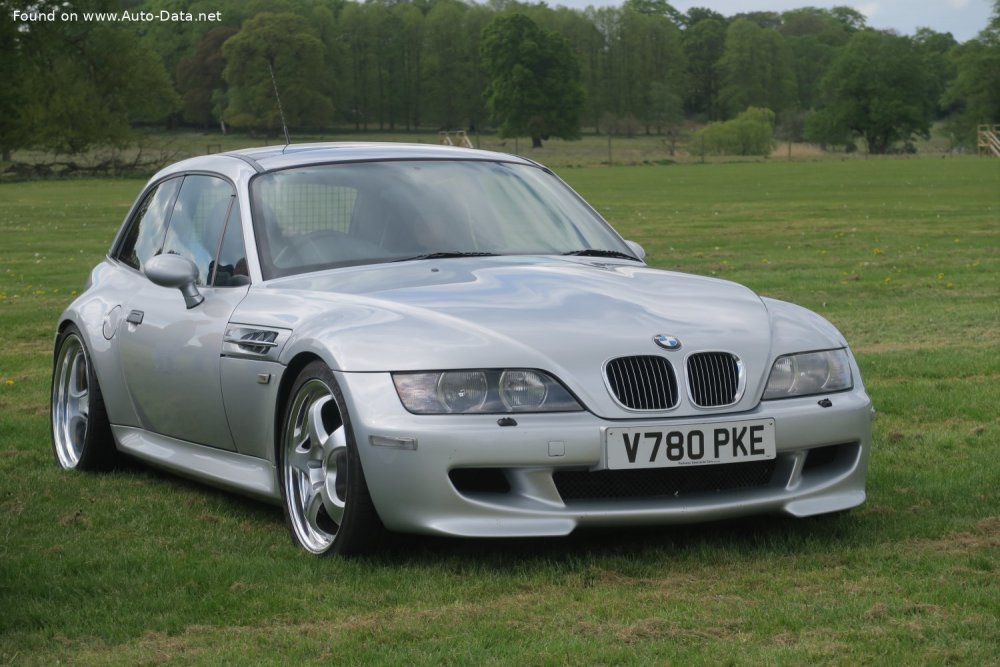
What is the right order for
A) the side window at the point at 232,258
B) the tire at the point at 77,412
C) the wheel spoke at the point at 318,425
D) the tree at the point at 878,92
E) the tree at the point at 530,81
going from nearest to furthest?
the wheel spoke at the point at 318,425 → the side window at the point at 232,258 → the tire at the point at 77,412 → the tree at the point at 530,81 → the tree at the point at 878,92

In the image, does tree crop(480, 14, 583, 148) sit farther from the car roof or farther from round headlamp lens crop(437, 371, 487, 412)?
round headlamp lens crop(437, 371, 487, 412)

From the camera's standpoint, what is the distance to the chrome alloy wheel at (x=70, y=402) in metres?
7.32

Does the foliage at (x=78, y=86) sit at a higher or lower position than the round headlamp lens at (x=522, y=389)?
lower

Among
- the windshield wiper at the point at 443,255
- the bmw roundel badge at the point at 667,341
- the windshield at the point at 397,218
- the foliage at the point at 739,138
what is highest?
the windshield at the point at 397,218

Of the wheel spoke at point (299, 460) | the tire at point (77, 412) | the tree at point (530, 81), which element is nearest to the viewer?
the wheel spoke at point (299, 460)

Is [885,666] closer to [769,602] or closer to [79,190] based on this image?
[769,602]

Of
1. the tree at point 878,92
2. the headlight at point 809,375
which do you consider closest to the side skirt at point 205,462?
the headlight at point 809,375

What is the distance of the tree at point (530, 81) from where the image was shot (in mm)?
123000

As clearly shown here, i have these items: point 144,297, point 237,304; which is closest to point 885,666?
point 237,304

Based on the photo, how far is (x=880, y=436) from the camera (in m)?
7.48

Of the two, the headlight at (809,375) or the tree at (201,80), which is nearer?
the headlight at (809,375)

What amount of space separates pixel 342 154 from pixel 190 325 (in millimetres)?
954

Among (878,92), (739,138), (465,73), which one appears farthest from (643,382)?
(465,73)

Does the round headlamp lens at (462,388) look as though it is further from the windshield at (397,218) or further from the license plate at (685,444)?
the windshield at (397,218)
